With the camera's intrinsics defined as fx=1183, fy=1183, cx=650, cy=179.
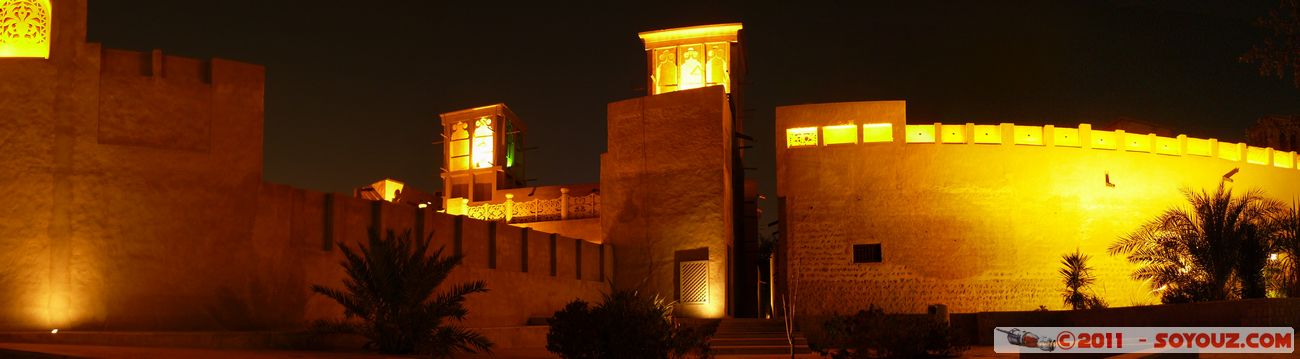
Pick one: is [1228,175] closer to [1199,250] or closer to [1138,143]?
[1138,143]

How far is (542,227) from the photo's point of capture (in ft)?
105

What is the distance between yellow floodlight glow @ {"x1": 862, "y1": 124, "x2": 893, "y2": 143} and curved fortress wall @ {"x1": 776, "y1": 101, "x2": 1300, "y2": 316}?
0.02 m

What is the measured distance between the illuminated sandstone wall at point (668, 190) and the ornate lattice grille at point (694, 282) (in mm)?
96

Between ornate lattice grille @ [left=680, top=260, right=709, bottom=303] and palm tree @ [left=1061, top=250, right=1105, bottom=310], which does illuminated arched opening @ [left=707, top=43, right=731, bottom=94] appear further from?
palm tree @ [left=1061, top=250, right=1105, bottom=310]

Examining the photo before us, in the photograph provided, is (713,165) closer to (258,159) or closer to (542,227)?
(542,227)

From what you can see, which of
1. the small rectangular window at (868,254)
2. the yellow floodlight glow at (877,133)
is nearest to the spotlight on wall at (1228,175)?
the yellow floodlight glow at (877,133)

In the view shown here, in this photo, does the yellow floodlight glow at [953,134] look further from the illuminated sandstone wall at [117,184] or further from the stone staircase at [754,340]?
the illuminated sandstone wall at [117,184]

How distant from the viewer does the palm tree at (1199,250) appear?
20391mm

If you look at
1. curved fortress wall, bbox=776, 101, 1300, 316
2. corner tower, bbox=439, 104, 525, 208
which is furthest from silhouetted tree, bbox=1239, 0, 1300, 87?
corner tower, bbox=439, 104, 525, 208

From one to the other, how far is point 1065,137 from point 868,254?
5490 millimetres

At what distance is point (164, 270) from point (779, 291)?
1479 centimetres

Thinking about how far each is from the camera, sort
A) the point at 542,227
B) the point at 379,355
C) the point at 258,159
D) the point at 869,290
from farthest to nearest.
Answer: the point at 542,227 → the point at 869,290 → the point at 258,159 → the point at 379,355

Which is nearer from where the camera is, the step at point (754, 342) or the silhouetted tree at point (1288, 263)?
the silhouetted tree at point (1288, 263)

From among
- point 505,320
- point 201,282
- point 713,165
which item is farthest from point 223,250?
point 713,165
